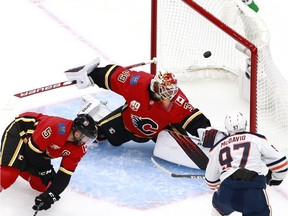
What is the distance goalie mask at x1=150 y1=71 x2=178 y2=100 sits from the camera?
4.74m

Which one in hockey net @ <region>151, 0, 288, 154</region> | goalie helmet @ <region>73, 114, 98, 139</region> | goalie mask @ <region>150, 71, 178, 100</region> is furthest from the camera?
hockey net @ <region>151, 0, 288, 154</region>

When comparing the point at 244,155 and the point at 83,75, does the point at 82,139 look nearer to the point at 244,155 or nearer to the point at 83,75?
the point at 83,75

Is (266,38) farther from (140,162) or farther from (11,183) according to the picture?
(11,183)

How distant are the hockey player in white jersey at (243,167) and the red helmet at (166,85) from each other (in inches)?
23.0

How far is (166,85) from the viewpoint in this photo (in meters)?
4.74

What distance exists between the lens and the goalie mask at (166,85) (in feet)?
15.6

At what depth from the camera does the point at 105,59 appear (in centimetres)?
618

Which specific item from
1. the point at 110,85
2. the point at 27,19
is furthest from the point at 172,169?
the point at 27,19

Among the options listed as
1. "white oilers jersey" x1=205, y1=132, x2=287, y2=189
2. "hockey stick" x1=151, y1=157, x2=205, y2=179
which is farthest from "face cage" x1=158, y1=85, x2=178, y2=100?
"white oilers jersey" x1=205, y1=132, x2=287, y2=189

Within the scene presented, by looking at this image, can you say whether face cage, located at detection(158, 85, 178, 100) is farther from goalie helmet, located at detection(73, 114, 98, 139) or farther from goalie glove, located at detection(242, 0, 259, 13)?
goalie glove, located at detection(242, 0, 259, 13)

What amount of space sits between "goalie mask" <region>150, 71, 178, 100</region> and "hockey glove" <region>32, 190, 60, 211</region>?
2.62 feet

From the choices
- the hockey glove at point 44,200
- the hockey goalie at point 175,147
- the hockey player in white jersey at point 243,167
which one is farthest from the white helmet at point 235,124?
the hockey glove at point 44,200

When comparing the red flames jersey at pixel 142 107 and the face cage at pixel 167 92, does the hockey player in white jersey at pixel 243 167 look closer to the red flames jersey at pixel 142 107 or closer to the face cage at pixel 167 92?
the face cage at pixel 167 92

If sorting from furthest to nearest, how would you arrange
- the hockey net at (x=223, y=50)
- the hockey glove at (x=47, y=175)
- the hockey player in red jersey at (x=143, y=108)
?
the hockey net at (x=223, y=50), the hockey player in red jersey at (x=143, y=108), the hockey glove at (x=47, y=175)
